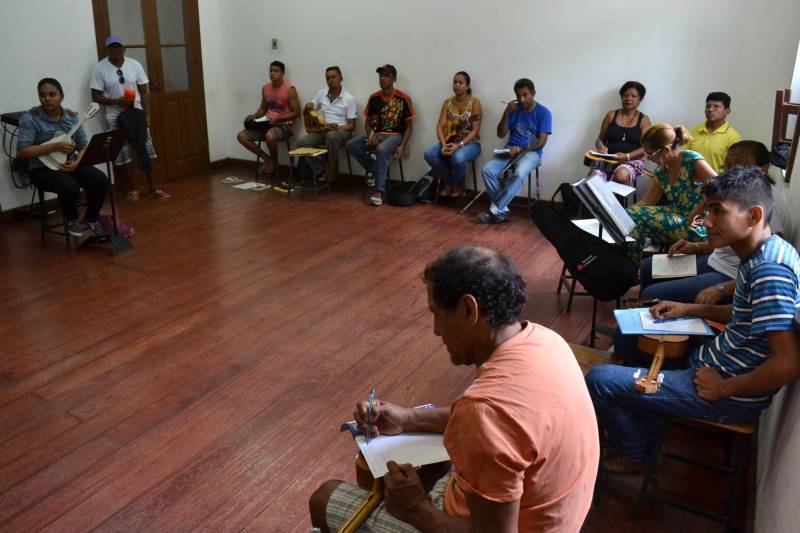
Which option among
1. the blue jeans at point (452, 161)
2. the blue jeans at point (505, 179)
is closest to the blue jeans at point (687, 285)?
the blue jeans at point (505, 179)

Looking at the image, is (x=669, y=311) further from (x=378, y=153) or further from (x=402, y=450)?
(x=378, y=153)

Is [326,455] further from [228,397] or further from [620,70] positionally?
[620,70]

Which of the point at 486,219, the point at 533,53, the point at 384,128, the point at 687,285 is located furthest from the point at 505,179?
the point at 687,285

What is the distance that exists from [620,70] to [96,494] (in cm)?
503

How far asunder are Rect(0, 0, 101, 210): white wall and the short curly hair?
5.29 metres

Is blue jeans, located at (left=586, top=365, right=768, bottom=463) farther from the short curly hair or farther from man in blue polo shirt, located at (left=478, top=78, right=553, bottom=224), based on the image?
man in blue polo shirt, located at (left=478, top=78, right=553, bottom=224)

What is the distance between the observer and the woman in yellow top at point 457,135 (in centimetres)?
610

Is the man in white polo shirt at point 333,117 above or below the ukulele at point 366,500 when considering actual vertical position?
above

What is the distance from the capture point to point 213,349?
11.2ft

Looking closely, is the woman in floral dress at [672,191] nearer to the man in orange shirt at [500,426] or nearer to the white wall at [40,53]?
the man in orange shirt at [500,426]

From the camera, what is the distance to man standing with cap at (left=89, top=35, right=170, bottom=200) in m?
5.82

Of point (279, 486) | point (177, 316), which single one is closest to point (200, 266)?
point (177, 316)

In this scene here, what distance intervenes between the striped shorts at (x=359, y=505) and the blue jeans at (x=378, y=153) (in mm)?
4949

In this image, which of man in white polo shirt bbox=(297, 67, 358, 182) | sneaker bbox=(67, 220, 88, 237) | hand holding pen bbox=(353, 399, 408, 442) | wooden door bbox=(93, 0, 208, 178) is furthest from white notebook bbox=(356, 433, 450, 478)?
wooden door bbox=(93, 0, 208, 178)
